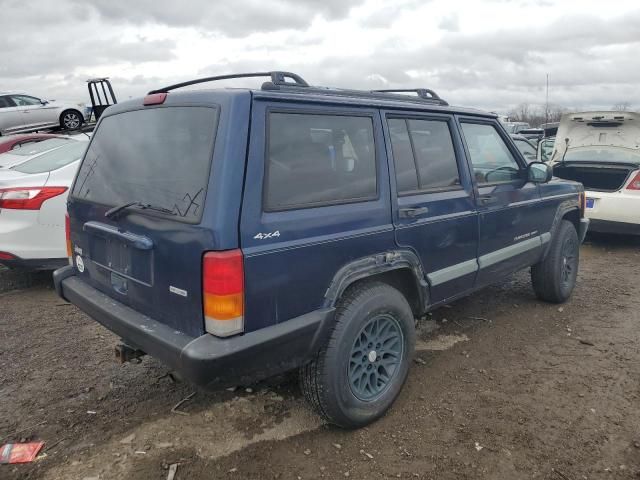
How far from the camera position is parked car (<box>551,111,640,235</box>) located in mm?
6637

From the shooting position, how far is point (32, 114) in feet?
47.8

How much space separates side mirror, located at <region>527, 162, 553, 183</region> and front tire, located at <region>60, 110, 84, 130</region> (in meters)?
14.5

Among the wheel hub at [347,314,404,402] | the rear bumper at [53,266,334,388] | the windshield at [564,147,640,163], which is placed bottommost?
the wheel hub at [347,314,404,402]

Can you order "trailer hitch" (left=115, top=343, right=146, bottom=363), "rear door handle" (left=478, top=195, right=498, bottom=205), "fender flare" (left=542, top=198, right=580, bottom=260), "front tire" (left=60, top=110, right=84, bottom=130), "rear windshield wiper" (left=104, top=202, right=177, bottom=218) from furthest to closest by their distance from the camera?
"front tire" (left=60, top=110, right=84, bottom=130) → "fender flare" (left=542, top=198, right=580, bottom=260) → "rear door handle" (left=478, top=195, right=498, bottom=205) → "trailer hitch" (left=115, top=343, right=146, bottom=363) → "rear windshield wiper" (left=104, top=202, right=177, bottom=218)

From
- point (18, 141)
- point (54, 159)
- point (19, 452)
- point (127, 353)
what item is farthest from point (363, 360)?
point (18, 141)

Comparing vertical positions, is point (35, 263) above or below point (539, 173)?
below

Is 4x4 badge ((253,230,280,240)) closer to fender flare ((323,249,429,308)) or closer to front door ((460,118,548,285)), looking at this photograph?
fender flare ((323,249,429,308))

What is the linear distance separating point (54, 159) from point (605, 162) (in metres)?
7.17

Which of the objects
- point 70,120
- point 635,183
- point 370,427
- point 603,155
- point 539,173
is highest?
point 70,120

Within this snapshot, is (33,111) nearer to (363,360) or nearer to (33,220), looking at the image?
(33,220)

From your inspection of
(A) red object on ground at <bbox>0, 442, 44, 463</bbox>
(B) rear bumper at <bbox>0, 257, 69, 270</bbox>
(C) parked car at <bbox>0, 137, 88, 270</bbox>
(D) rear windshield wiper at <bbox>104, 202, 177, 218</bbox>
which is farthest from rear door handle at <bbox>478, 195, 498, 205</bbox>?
(B) rear bumper at <bbox>0, 257, 69, 270</bbox>

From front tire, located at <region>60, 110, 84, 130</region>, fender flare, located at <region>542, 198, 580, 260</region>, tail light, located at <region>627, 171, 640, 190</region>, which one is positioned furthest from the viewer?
front tire, located at <region>60, 110, 84, 130</region>

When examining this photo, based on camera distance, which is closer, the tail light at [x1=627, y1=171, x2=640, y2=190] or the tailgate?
the tailgate

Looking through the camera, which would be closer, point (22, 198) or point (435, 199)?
point (435, 199)
